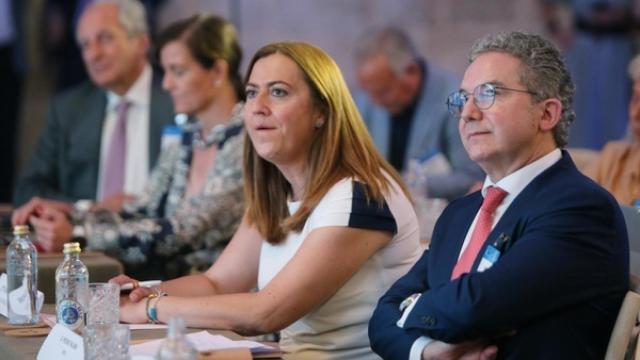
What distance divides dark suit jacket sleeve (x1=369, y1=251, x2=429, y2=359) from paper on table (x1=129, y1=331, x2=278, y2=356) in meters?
0.29

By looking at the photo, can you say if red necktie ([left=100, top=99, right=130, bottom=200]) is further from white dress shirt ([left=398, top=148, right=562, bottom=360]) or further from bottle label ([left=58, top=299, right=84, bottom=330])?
white dress shirt ([left=398, top=148, right=562, bottom=360])

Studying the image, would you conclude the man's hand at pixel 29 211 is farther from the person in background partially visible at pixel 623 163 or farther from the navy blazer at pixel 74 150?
the person in background partially visible at pixel 623 163

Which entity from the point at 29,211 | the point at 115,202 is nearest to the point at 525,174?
the point at 29,211

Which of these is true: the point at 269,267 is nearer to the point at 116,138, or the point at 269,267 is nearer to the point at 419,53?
the point at 116,138

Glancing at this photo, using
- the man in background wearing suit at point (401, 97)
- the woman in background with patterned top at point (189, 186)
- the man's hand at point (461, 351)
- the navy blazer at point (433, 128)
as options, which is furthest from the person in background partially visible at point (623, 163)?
the man's hand at point (461, 351)

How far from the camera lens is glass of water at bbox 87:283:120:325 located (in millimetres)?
2582

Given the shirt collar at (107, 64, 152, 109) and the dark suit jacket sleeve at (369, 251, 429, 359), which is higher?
the shirt collar at (107, 64, 152, 109)

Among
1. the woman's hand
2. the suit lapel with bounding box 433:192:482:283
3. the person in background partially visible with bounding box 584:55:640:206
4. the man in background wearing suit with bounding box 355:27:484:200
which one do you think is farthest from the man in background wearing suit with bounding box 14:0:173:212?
the suit lapel with bounding box 433:192:482:283

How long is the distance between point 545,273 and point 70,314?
1.09m

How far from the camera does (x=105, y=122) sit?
6.30m

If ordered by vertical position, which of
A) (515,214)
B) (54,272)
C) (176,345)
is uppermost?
(515,214)

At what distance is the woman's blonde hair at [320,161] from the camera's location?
323 centimetres

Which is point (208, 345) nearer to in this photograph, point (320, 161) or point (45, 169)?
point (320, 161)

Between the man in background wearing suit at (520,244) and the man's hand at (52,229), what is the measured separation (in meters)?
1.96
